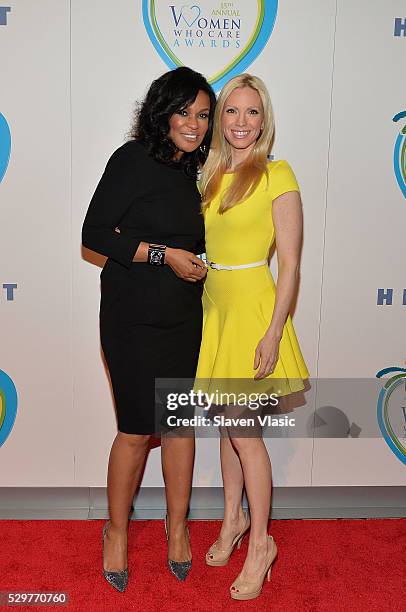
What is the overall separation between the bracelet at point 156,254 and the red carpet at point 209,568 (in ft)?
3.68

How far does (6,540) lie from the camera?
269 cm

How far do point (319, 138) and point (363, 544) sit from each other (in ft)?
5.33

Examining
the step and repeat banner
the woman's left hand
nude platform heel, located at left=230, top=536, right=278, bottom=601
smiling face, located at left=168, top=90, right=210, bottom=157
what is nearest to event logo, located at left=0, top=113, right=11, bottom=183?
the step and repeat banner

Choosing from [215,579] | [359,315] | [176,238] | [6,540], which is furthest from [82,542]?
[359,315]

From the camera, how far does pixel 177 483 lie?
2504mm

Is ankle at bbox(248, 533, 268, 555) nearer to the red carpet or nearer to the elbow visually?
the red carpet

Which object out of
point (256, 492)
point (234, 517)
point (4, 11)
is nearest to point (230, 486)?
point (234, 517)

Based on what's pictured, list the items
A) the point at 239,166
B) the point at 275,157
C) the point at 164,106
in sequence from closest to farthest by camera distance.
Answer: the point at 164,106
the point at 239,166
the point at 275,157

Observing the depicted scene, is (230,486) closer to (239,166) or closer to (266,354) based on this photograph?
(266,354)

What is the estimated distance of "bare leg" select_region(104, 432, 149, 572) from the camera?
2402mm

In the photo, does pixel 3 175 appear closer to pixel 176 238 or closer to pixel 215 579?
pixel 176 238

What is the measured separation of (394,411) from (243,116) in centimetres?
153

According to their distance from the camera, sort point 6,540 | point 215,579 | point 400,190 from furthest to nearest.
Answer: point 400,190
point 6,540
point 215,579

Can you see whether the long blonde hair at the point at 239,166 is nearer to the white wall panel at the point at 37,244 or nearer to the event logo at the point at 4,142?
the white wall panel at the point at 37,244
